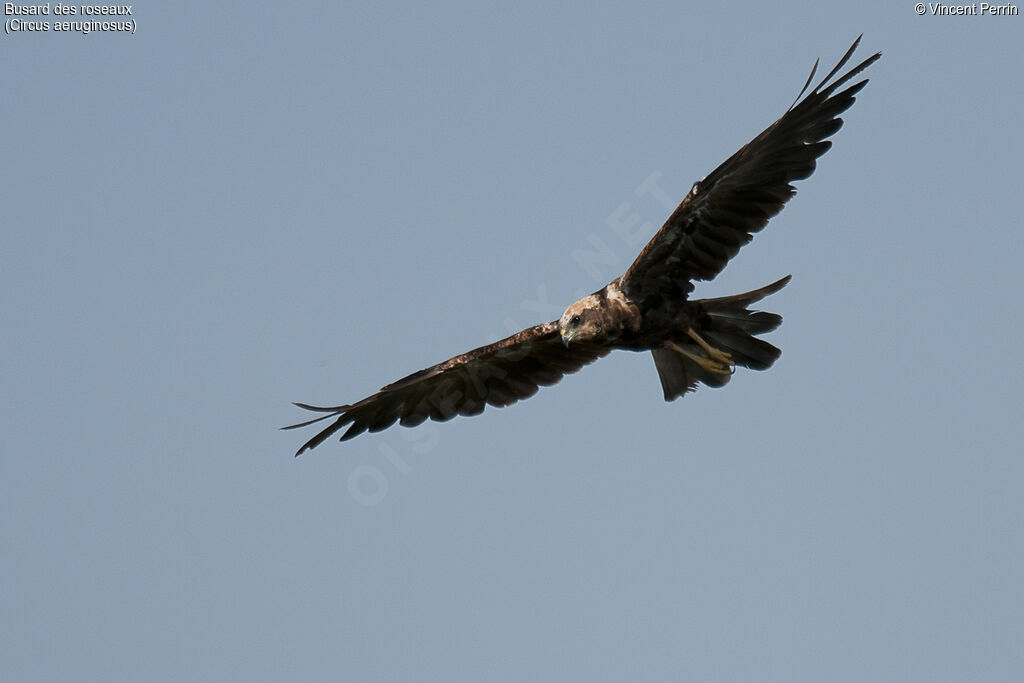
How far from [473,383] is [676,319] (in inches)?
95.6

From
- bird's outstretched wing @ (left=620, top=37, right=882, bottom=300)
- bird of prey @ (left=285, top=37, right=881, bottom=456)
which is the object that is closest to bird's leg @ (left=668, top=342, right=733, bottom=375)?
bird of prey @ (left=285, top=37, right=881, bottom=456)

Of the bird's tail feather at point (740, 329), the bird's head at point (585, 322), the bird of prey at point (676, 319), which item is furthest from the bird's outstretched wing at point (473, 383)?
the bird's tail feather at point (740, 329)

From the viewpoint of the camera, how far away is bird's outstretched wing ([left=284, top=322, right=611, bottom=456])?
43.6ft

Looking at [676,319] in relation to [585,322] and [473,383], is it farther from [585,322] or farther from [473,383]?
[473,383]

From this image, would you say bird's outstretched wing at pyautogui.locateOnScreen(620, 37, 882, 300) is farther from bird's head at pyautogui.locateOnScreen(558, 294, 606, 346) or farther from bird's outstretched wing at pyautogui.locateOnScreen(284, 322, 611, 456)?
bird's outstretched wing at pyautogui.locateOnScreen(284, 322, 611, 456)

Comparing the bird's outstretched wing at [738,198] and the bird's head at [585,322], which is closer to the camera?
the bird's outstretched wing at [738,198]

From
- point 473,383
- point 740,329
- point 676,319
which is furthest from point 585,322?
point 473,383

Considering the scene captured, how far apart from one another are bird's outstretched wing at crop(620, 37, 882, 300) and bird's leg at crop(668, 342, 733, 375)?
1.89 ft

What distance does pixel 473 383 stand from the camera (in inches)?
540

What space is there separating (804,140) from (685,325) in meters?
1.94

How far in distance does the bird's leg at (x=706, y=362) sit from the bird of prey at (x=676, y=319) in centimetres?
1

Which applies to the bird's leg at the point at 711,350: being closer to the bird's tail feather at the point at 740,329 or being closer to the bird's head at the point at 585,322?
the bird's tail feather at the point at 740,329

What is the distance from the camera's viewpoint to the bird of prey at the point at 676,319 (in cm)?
1155

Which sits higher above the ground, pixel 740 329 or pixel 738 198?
pixel 738 198
